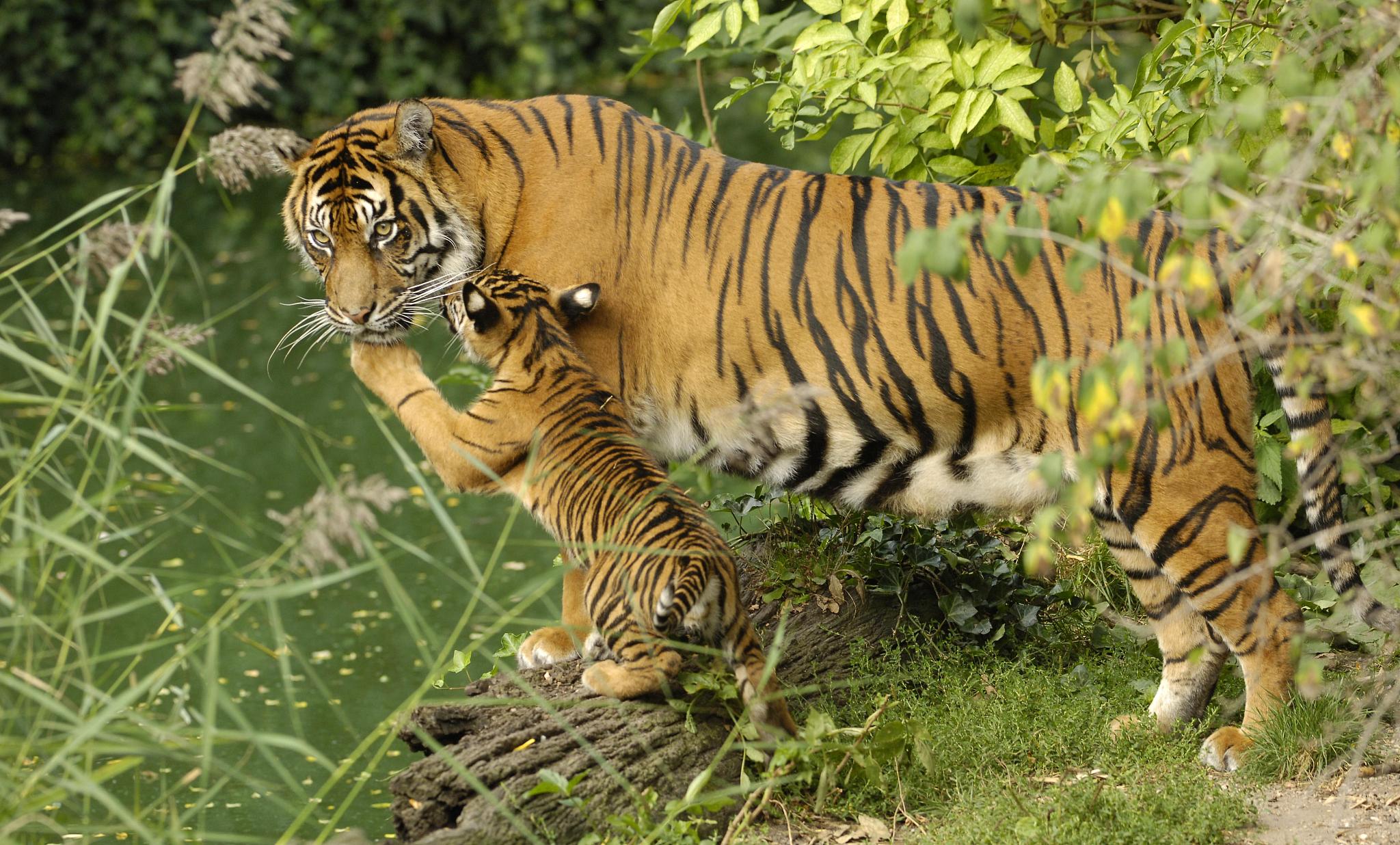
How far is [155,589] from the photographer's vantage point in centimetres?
291

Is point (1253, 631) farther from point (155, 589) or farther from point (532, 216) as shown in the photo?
point (155, 589)

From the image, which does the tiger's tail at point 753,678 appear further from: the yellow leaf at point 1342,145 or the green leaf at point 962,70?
the green leaf at point 962,70

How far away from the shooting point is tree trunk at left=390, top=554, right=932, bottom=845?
3377 mm

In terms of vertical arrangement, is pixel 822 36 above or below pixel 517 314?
above

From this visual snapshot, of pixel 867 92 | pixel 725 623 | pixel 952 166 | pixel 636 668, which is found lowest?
pixel 636 668

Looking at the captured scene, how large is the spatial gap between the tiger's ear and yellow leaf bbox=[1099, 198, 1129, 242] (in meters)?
2.39

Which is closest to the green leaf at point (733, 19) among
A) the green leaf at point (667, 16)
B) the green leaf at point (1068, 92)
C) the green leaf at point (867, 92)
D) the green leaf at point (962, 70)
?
the green leaf at point (667, 16)

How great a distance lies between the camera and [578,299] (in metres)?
3.94

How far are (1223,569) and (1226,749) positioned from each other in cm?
46

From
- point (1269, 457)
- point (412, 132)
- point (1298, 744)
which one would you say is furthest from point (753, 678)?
point (1269, 457)

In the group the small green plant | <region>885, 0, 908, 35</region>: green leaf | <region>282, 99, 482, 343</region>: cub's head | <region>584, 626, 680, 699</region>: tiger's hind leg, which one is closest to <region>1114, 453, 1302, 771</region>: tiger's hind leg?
the small green plant

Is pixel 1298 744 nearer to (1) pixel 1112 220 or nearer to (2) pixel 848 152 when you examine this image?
(1) pixel 1112 220

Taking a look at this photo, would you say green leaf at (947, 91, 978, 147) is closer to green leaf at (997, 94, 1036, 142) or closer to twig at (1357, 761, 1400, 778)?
green leaf at (997, 94, 1036, 142)

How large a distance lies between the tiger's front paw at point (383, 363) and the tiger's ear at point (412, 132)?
1.72 feet
